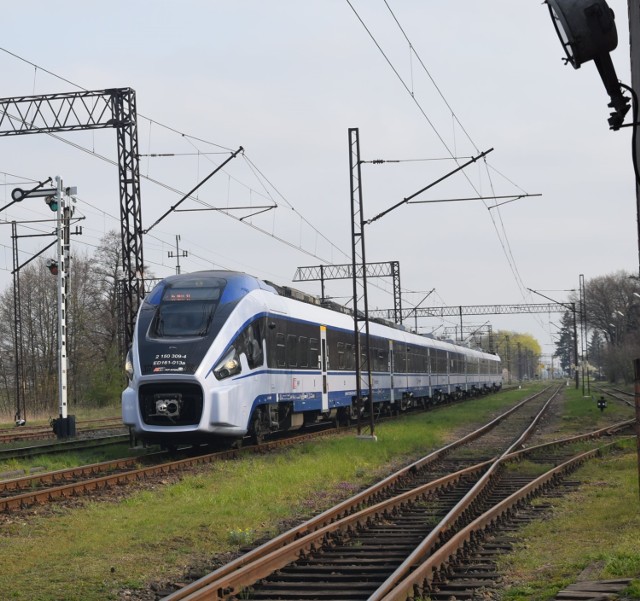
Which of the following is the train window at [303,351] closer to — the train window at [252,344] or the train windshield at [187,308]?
the train window at [252,344]

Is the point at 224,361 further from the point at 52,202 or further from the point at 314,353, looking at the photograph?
the point at 52,202

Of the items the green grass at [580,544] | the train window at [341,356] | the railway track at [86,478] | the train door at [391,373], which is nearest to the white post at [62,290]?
the railway track at [86,478]

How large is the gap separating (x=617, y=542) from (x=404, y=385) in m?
28.7

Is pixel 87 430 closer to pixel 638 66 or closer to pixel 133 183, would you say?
pixel 133 183

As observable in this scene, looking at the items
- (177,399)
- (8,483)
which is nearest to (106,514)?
(8,483)

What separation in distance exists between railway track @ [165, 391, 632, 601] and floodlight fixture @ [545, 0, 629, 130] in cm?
427

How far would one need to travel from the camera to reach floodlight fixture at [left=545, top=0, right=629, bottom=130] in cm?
527

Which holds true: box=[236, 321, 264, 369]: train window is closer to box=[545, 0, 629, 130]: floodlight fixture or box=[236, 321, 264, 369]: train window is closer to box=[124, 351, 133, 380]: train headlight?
box=[124, 351, 133, 380]: train headlight

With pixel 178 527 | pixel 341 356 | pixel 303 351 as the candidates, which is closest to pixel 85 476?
pixel 178 527

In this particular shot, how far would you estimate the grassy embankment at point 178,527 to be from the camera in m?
8.65

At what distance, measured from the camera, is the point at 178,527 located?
37.1 feet

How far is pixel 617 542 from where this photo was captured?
32.7 feet

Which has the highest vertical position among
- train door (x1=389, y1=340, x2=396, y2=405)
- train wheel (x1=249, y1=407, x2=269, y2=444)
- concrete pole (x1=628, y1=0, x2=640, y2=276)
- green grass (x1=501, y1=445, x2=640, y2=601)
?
concrete pole (x1=628, y1=0, x2=640, y2=276)

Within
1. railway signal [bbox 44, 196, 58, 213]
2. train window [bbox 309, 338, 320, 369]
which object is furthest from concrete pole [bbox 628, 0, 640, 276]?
railway signal [bbox 44, 196, 58, 213]
